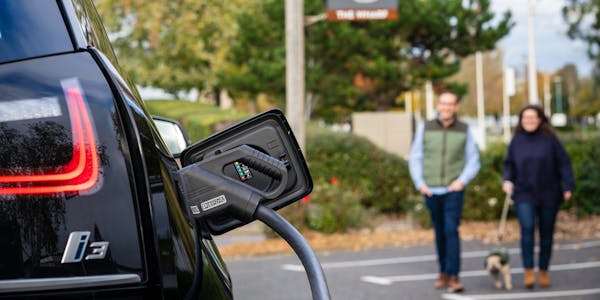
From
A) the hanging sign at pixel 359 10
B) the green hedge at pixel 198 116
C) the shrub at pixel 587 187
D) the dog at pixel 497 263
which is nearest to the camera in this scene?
the dog at pixel 497 263

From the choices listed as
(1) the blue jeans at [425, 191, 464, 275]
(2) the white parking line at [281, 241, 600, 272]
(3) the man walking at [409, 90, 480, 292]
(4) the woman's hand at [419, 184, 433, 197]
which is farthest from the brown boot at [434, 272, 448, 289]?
(2) the white parking line at [281, 241, 600, 272]

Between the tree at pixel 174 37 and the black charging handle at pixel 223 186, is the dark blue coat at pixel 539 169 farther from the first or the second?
the tree at pixel 174 37

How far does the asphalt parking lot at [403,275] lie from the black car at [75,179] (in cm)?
713

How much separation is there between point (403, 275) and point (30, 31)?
9.25 meters

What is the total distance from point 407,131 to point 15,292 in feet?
70.5

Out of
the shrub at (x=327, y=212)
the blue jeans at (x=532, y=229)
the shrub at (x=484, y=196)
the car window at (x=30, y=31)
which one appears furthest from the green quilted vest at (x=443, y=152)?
the car window at (x=30, y=31)

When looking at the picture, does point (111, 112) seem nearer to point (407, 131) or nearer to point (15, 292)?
point (15, 292)

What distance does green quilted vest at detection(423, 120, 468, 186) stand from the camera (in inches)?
352

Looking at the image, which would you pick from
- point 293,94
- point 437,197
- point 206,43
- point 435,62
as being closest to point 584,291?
point 437,197

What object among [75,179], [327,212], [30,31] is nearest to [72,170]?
[75,179]

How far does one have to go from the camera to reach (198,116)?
70.7 ft

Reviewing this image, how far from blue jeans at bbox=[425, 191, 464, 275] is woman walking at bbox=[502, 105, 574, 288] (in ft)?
2.14

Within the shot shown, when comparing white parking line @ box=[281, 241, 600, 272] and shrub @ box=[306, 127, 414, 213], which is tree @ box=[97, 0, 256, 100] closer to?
shrub @ box=[306, 127, 414, 213]

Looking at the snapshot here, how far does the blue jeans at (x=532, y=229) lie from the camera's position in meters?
9.09
